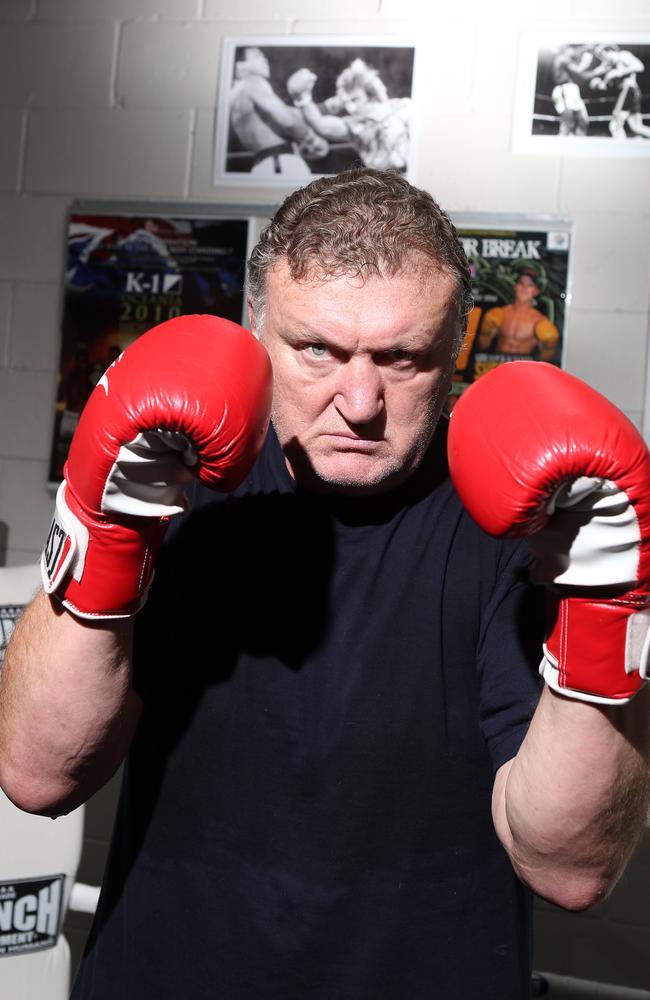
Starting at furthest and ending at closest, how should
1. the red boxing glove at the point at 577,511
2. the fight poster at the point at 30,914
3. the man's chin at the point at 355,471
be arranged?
the fight poster at the point at 30,914, the man's chin at the point at 355,471, the red boxing glove at the point at 577,511

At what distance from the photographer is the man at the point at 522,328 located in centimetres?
200

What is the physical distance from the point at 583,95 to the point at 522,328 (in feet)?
1.61

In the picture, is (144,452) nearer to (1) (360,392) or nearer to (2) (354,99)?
(1) (360,392)

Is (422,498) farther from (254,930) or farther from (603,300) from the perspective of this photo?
(603,300)

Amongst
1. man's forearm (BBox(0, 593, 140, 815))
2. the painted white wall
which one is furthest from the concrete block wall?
man's forearm (BBox(0, 593, 140, 815))

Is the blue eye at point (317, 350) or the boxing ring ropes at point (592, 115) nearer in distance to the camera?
the blue eye at point (317, 350)

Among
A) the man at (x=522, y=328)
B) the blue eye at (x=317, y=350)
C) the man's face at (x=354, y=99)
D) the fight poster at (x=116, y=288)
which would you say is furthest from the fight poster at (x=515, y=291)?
the blue eye at (x=317, y=350)

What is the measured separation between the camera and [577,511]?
0.81 meters

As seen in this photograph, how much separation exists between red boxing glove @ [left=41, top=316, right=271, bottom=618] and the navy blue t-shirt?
Answer: 0.20m

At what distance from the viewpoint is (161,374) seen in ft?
2.77

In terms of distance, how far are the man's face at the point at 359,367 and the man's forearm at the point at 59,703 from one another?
0.93 feet

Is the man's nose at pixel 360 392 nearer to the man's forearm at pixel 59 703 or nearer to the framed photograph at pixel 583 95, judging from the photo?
the man's forearm at pixel 59 703

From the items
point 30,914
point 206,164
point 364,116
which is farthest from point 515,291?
point 30,914

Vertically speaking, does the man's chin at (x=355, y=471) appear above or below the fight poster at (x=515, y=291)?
below
